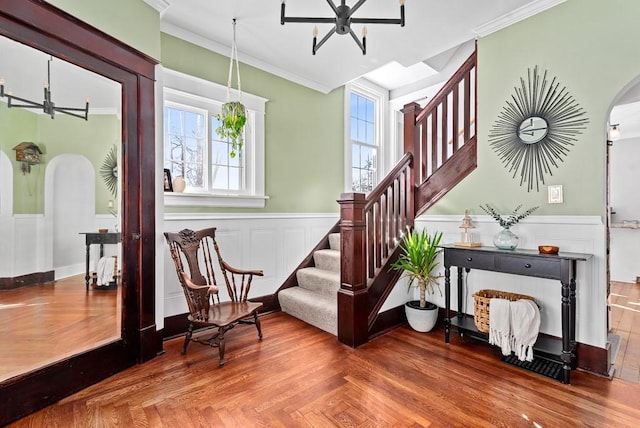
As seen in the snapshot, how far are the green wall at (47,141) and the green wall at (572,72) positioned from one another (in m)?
3.19

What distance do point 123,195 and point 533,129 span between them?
11.0 feet

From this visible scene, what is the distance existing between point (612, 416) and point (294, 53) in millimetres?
3832

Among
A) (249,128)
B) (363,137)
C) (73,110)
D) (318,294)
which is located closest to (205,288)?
(318,294)

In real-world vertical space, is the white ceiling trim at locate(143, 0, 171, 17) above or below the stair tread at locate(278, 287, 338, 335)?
above

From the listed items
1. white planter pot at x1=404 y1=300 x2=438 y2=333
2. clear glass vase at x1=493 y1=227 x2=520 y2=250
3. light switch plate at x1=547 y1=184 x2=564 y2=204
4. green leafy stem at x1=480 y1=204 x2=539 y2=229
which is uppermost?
light switch plate at x1=547 y1=184 x2=564 y2=204

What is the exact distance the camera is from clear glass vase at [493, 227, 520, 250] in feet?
8.37

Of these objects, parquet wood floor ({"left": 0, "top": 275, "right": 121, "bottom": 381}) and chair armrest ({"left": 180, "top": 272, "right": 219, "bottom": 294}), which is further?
chair armrest ({"left": 180, "top": 272, "right": 219, "bottom": 294})

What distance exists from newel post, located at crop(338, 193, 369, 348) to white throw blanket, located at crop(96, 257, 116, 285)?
5.98 ft

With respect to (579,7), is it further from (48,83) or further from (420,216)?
(48,83)

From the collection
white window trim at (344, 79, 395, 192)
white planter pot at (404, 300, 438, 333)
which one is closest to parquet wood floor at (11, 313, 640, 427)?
white planter pot at (404, 300, 438, 333)

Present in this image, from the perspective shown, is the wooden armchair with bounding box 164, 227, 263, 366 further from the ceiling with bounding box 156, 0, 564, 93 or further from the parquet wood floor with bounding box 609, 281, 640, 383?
the parquet wood floor with bounding box 609, 281, 640, 383

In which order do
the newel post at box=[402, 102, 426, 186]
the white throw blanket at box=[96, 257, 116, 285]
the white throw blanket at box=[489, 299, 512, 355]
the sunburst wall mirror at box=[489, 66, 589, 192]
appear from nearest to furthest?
1. the white throw blanket at box=[96, 257, 116, 285]
2. the white throw blanket at box=[489, 299, 512, 355]
3. the sunburst wall mirror at box=[489, 66, 589, 192]
4. the newel post at box=[402, 102, 426, 186]

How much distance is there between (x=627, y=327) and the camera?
3109mm

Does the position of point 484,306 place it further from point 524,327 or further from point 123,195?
point 123,195
